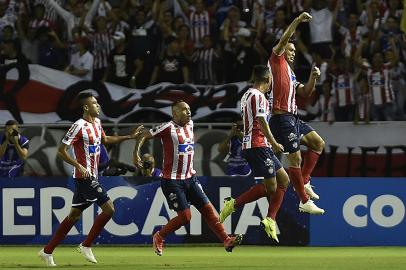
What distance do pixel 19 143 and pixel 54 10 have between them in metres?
4.84

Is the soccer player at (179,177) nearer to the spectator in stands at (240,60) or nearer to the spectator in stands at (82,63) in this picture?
the spectator in stands at (240,60)

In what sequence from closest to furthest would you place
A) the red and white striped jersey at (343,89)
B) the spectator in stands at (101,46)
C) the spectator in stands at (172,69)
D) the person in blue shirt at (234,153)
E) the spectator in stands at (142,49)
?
the person in blue shirt at (234,153)
the red and white striped jersey at (343,89)
the spectator in stands at (172,69)
the spectator in stands at (142,49)
the spectator in stands at (101,46)

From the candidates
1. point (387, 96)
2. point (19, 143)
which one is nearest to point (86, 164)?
point (19, 143)

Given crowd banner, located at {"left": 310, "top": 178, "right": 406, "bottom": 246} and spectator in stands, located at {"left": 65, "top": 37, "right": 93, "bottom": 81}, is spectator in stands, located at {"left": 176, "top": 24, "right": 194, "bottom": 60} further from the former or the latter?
crowd banner, located at {"left": 310, "top": 178, "right": 406, "bottom": 246}

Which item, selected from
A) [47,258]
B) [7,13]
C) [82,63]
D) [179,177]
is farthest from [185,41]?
[47,258]

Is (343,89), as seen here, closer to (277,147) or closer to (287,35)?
(287,35)

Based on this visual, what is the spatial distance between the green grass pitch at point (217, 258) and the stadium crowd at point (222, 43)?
3.85 meters

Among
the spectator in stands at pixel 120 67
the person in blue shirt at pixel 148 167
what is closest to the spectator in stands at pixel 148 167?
the person in blue shirt at pixel 148 167

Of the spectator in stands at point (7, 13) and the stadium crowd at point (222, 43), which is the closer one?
the stadium crowd at point (222, 43)

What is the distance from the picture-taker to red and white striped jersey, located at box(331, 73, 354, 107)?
23.3m

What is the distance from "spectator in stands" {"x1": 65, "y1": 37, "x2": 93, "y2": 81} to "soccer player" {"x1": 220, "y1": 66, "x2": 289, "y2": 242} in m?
7.96

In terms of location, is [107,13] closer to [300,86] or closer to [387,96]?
[387,96]

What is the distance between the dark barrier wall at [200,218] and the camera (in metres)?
21.3

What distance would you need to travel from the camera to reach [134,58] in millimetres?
24344
